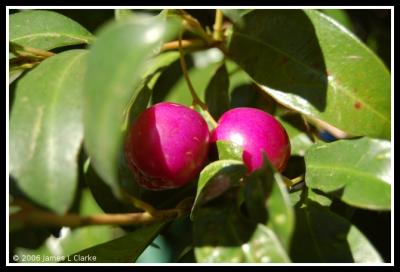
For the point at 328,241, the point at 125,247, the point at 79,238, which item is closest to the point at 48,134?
the point at 125,247

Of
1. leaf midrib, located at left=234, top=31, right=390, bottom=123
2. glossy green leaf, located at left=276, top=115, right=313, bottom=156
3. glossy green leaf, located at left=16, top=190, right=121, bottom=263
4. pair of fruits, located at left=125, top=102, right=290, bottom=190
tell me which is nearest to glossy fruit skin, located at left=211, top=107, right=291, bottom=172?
pair of fruits, located at left=125, top=102, right=290, bottom=190

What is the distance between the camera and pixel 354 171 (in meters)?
1.05

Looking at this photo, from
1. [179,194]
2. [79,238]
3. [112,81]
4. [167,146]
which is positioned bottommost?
[79,238]

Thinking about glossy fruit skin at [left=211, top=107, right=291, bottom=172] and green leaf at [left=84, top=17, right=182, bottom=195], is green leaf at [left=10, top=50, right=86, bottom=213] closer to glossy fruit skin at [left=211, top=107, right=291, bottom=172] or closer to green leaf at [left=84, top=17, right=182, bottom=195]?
green leaf at [left=84, top=17, right=182, bottom=195]

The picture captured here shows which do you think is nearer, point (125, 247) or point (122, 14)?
point (125, 247)

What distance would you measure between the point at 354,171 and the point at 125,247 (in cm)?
37

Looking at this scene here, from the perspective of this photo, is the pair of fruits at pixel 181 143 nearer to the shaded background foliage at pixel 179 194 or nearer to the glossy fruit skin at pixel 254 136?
the glossy fruit skin at pixel 254 136

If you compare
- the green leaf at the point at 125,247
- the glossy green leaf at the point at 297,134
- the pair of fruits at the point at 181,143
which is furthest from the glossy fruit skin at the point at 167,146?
the glossy green leaf at the point at 297,134

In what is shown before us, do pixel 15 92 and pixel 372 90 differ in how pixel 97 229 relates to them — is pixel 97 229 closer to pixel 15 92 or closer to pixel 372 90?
pixel 15 92

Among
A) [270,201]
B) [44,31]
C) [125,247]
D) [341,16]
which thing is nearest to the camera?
[270,201]

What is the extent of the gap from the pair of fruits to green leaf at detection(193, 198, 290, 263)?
0.08 metres

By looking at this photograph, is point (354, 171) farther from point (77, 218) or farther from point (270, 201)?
point (77, 218)

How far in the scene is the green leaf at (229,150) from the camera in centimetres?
100

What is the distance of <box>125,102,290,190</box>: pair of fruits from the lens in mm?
1001
